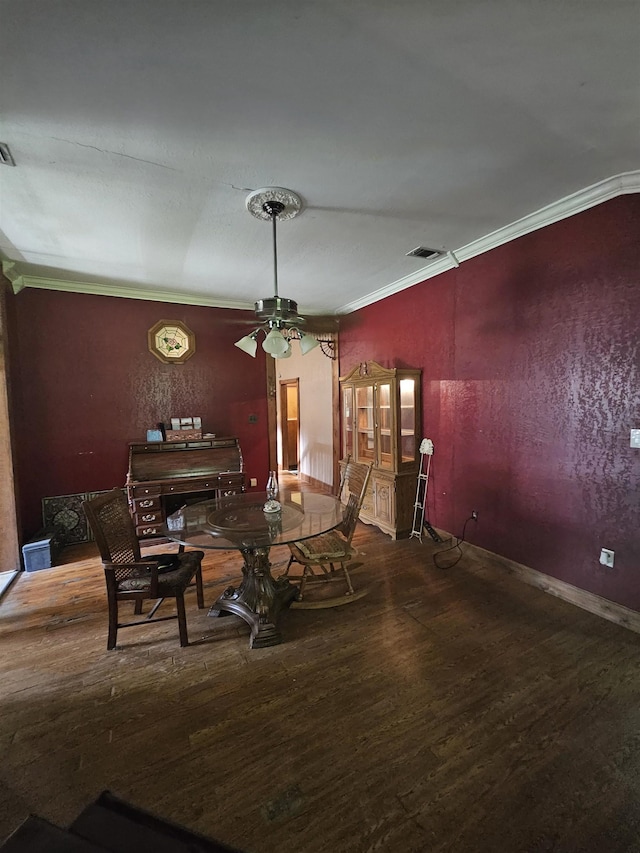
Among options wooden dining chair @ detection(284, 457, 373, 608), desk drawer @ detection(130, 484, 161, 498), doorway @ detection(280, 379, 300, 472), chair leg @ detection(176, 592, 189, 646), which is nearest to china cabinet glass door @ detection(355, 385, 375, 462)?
wooden dining chair @ detection(284, 457, 373, 608)

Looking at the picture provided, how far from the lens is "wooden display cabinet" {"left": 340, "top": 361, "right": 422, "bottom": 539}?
3789 mm

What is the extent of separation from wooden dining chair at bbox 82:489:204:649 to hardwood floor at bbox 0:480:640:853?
30cm

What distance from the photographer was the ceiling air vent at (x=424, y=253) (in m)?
3.21

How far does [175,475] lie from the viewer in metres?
4.03

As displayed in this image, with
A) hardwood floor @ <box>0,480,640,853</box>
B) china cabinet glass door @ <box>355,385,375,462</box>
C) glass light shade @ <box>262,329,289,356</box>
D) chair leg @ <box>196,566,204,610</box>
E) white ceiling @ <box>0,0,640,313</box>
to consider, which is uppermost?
white ceiling @ <box>0,0,640,313</box>

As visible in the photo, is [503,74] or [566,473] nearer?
[503,74]

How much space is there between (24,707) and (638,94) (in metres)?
4.06

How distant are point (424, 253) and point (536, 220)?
91cm

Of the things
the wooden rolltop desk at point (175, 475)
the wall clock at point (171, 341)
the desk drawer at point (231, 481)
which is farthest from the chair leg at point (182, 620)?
the wall clock at point (171, 341)

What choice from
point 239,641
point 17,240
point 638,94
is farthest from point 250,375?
point 638,94

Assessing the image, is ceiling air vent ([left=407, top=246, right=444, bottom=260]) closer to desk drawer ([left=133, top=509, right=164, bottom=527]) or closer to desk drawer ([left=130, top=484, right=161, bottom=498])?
desk drawer ([left=130, top=484, right=161, bottom=498])

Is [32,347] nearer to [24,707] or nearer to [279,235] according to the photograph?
[279,235]

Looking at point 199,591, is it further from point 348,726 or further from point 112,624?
point 348,726

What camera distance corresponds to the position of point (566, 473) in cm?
262
